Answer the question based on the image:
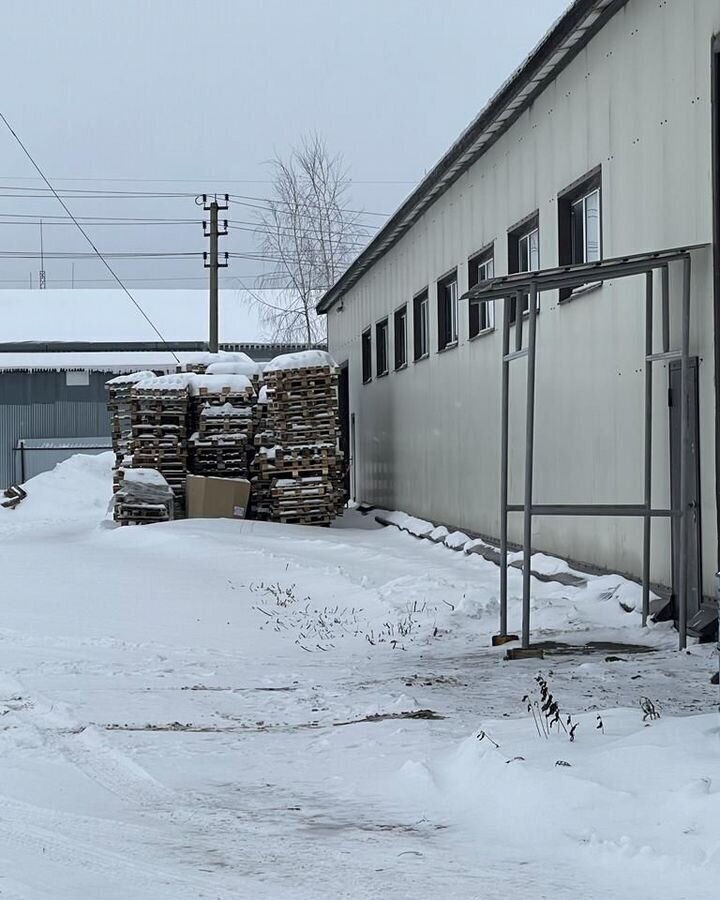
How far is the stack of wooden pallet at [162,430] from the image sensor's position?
2002 centimetres

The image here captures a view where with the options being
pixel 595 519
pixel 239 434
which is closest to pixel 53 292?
pixel 239 434

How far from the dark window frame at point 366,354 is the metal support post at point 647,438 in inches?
627

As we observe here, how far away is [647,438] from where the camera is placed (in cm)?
951

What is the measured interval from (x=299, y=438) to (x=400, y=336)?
301cm

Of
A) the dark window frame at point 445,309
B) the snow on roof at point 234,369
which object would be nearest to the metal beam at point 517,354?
the dark window frame at point 445,309

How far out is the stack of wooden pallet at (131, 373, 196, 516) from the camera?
20.0 metres

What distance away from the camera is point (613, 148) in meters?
10.6

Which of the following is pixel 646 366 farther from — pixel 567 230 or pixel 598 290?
pixel 567 230

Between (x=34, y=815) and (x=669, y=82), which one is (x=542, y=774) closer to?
(x=34, y=815)

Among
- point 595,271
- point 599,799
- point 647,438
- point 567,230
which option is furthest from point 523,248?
point 599,799

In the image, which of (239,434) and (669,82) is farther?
(239,434)

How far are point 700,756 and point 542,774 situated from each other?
→ 689 mm

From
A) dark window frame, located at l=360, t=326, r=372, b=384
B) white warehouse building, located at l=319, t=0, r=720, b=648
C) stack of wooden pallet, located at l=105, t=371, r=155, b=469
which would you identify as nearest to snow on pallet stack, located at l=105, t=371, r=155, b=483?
stack of wooden pallet, located at l=105, t=371, r=155, b=469

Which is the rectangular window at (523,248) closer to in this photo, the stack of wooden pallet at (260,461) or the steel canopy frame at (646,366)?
the steel canopy frame at (646,366)
